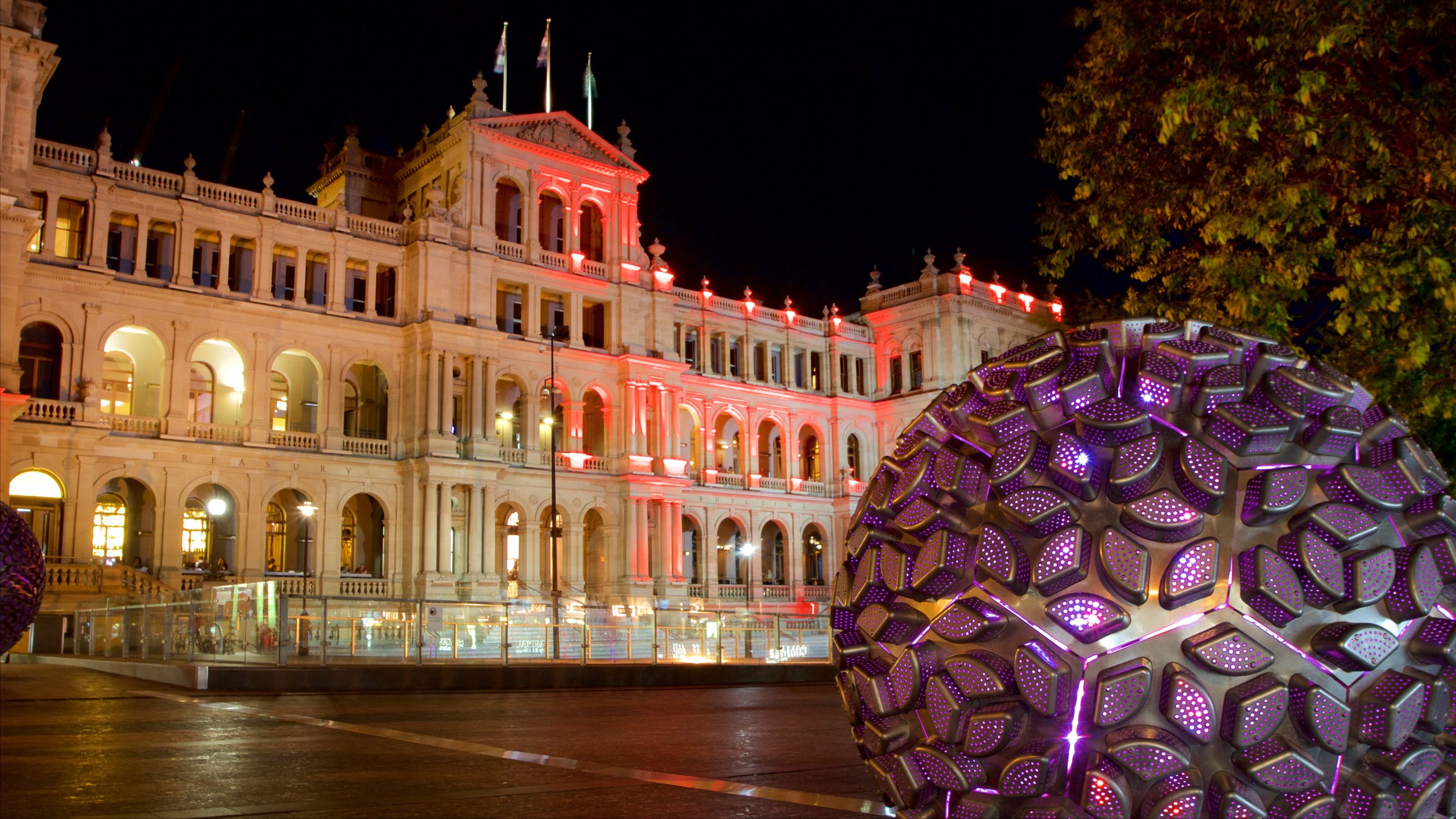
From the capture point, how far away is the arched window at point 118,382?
36406mm

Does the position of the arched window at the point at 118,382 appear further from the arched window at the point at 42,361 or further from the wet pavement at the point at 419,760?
the wet pavement at the point at 419,760

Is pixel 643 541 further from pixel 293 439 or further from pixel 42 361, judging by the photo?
pixel 42 361

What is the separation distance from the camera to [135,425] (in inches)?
1372

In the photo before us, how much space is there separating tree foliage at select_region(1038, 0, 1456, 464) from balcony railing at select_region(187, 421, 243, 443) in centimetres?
2904

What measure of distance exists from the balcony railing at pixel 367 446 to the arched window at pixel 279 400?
212 centimetres

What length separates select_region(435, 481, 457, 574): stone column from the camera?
38.0m

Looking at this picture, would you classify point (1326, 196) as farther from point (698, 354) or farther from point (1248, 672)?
point (698, 354)

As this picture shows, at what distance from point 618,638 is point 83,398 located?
1933cm

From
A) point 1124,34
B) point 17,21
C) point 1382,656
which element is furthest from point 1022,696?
point 17,21

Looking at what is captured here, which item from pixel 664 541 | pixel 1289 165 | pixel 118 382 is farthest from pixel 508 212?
pixel 1289 165

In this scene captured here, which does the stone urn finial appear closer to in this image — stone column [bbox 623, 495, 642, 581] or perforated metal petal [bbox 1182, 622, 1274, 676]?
stone column [bbox 623, 495, 642, 581]

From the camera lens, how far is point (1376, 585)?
2479 mm

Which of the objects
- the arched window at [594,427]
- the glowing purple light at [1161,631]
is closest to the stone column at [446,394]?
the arched window at [594,427]

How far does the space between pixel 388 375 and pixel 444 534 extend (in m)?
5.75
